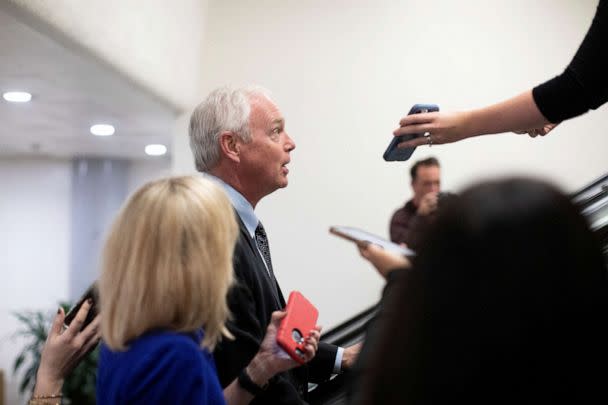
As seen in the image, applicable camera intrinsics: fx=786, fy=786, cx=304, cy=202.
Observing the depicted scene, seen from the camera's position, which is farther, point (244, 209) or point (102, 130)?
point (102, 130)

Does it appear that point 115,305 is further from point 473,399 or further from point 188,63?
point 188,63

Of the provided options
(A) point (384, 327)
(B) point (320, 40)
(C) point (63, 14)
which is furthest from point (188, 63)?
(A) point (384, 327)

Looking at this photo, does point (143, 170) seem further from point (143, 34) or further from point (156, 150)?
point (143, 34)

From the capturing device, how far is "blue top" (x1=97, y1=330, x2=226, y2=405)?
55.3 inches

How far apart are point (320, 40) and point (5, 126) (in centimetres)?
349

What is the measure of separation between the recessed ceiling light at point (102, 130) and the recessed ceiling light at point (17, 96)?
4.20 feet

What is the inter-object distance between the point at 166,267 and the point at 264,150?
44.9 inches

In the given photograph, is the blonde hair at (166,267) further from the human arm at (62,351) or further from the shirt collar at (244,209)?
the shirt collar at (244,209)

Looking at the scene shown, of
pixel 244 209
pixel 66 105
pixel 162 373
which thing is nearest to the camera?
pixel 162 373

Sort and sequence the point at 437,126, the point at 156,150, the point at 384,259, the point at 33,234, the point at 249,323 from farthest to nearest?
the point at 33,234 < the point at 156,150 < the point at 437,126 < the point at 249,323 < the point at 384,259

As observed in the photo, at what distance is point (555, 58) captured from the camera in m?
6.03

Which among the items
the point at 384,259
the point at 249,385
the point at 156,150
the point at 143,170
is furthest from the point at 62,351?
the point at 143,170

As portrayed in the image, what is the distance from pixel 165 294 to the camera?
1.48 meters

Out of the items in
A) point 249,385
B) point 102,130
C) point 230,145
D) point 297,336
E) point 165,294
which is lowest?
point 249,385
